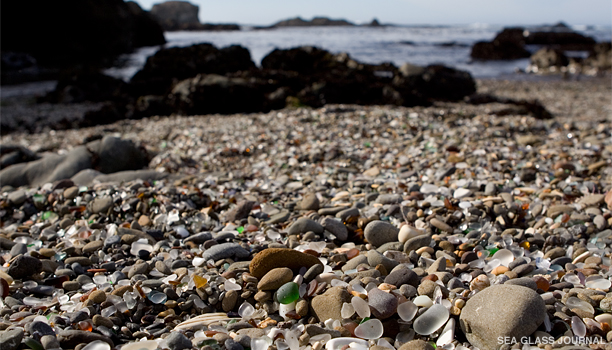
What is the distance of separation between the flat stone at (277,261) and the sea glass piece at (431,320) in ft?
2.06

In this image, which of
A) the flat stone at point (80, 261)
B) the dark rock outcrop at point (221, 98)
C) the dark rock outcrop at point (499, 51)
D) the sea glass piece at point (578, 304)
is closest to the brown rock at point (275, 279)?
the flat stone at point (80, 261)

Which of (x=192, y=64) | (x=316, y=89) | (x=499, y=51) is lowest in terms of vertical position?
(x=316, y=89)

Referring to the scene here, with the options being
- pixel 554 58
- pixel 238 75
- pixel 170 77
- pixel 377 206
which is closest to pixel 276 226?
pixel 377 206

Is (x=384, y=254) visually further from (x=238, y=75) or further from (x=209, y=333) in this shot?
(x=238, y=75)

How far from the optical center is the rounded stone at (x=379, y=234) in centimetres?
265

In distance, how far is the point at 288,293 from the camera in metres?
1.91

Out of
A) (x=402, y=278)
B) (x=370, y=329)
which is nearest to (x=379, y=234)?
(x=402, y=278)

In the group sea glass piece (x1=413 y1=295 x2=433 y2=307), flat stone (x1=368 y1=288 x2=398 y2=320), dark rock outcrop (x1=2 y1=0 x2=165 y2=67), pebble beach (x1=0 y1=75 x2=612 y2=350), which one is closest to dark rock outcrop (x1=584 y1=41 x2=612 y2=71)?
pebble beach (x1=0 y1=75 x2=612 y2=350)

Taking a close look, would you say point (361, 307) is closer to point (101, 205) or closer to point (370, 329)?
point (370, 329)

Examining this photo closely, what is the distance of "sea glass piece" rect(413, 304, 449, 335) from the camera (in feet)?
5.53

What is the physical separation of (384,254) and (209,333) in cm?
116

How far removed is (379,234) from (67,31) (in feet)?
117

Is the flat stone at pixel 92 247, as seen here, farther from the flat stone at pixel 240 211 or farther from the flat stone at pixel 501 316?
the flat stone at pixel 501 316

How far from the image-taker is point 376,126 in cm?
601
